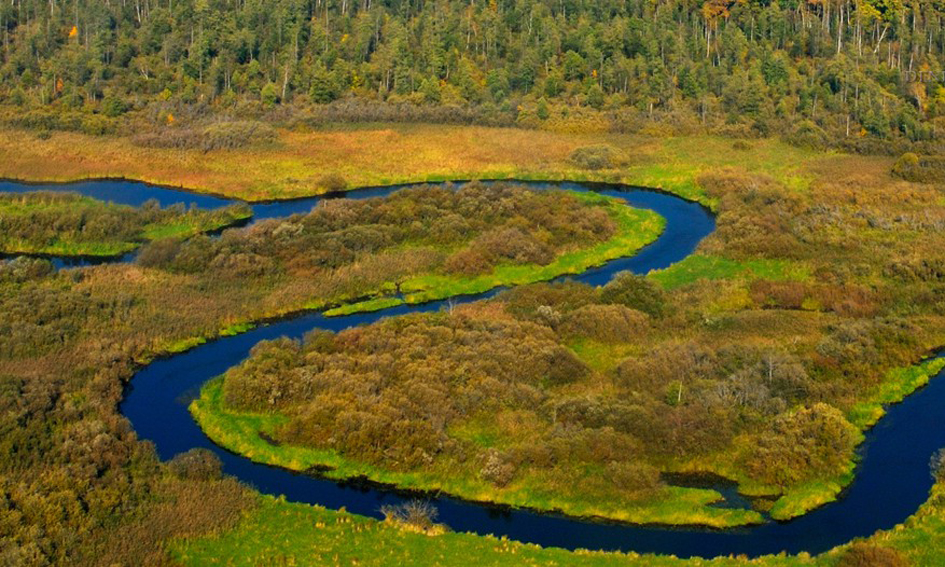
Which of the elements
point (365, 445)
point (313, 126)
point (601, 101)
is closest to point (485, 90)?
point (601, 101)

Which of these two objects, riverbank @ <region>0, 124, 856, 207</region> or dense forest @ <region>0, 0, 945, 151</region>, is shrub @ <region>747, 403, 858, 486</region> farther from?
dense forest @ <region>0, 0, 945, 151</region>

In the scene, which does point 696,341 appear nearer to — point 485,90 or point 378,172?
point 378,172

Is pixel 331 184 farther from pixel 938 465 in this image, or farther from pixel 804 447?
pixel 938 465

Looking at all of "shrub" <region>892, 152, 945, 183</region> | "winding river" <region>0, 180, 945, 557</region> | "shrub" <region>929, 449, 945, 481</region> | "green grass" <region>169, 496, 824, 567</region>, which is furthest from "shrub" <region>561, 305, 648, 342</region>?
"shrub" <region>892, 152, 945, 183</region>

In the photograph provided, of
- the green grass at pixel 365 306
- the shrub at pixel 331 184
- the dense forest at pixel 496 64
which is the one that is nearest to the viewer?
the green grass at pixel 365 306

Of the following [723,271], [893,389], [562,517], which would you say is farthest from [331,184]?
[562,517]

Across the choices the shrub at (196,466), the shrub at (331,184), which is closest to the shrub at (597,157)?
the shrub at (331,184)

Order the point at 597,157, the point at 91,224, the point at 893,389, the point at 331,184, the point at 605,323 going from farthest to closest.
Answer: the point at 597,157 < the point at 331,184 < the point at 91,224 < the point at 605,323 < the point at 893,389

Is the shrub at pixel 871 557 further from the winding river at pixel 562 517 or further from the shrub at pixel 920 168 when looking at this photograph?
the shrub at pixel 920 168
